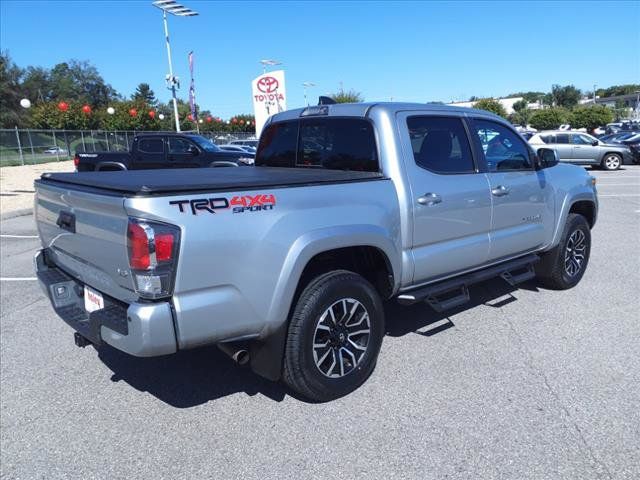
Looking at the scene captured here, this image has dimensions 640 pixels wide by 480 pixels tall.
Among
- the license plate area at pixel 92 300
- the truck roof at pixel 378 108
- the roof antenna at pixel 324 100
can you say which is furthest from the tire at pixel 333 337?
the roof antenna at pixel 324 100

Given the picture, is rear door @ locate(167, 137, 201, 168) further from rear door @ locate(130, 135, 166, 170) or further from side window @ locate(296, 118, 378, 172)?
side window @ locate(296, 118, 378, 172)

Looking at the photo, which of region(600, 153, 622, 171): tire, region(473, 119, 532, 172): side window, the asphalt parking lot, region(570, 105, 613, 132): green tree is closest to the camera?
the asphalt parking lot

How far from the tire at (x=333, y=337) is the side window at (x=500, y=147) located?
74.4 inches

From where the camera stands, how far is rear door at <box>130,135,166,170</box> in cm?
1380

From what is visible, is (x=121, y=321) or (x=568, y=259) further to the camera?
(x=568, y=259)

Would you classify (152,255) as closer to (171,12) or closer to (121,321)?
(121,321)

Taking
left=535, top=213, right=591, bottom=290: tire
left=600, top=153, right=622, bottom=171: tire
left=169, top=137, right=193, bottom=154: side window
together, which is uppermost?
left=169, top=137, right=193, bottom=154: side window

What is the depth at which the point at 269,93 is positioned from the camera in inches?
973

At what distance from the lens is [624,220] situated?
10.0m

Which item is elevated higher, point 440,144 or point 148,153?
point 440,144

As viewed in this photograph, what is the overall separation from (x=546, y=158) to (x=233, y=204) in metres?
3.62

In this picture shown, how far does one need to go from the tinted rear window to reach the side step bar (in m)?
Answer: 1.01

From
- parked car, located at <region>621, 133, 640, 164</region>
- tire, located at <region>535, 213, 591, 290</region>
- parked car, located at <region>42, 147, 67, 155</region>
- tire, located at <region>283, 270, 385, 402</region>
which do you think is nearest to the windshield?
tire, located at <region>535, 213, 591, 290</region>

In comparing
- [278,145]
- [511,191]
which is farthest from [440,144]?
[278,145]
